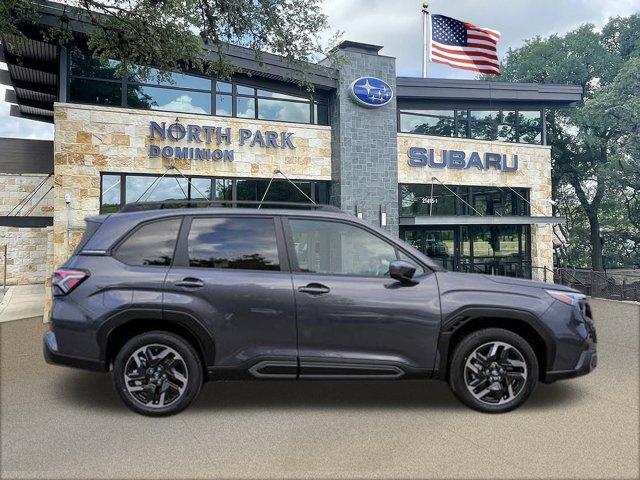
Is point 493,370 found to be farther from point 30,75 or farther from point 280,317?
point 30,75

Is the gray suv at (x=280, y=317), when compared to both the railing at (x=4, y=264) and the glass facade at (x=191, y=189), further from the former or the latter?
the railing at (x=4, y=264)

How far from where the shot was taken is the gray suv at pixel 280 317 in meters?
4.52

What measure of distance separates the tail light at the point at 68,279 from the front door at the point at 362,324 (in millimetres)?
1874

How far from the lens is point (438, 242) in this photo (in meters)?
17.6

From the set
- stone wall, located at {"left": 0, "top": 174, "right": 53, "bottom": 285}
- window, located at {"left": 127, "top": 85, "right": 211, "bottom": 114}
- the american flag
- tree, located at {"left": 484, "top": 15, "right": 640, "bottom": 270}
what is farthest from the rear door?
tree, located at {"left": 484, "top": 15, "right": 640, "bottom": 270}

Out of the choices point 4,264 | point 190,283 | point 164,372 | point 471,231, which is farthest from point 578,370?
point 4,264

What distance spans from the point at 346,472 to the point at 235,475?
0.74 meters

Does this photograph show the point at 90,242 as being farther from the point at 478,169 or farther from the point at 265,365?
the point at 478,169

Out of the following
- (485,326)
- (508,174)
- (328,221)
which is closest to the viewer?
(485,326)

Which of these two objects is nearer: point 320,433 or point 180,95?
point 320,433

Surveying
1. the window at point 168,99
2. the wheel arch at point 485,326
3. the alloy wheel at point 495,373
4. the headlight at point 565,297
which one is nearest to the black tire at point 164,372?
the wheel arch at point 485,326

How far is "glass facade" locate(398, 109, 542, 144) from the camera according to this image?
17.2m

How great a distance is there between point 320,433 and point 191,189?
10.4m

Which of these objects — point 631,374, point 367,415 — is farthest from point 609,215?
point 367,415
